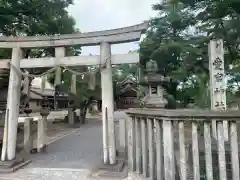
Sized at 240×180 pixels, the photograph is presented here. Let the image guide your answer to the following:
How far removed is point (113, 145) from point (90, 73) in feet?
6.07

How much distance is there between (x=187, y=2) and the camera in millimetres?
12742

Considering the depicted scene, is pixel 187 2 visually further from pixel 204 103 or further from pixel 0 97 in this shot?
pixel 0 97

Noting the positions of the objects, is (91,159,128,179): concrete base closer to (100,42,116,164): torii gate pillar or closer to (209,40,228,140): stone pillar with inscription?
(100,42,116,164): torii gate pillar

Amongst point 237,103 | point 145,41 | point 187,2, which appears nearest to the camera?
point 237,103

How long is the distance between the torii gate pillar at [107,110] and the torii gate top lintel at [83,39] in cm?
23

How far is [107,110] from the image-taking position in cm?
545

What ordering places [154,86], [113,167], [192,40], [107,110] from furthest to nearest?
[192,40] → [154,86] → [107,110] → [113,167]

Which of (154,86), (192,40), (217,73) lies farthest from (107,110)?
(192,40)

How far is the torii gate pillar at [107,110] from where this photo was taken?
5359 millimetres

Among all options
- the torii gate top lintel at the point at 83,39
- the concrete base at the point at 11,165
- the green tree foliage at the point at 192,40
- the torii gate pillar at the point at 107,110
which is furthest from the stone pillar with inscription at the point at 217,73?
the concrete base at the point at 11,165

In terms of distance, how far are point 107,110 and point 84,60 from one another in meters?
1.42

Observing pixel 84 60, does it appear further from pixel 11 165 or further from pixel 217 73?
pixel 217 73

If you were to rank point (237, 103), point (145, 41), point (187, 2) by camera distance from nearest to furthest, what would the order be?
point (237, 103)
point (187, 2)
point (145, 41)

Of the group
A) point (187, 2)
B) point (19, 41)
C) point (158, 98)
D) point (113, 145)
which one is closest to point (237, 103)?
point (158, 98)
